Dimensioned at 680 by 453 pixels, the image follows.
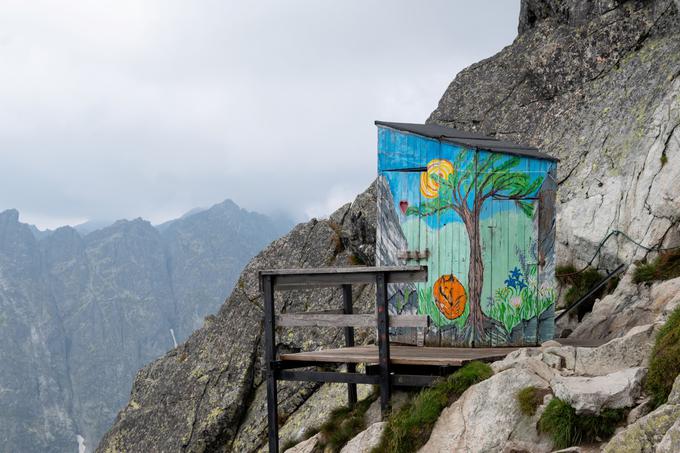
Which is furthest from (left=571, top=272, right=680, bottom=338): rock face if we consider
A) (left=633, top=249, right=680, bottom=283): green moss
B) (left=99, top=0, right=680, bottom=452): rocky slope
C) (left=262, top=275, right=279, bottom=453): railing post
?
(left=262, top=275, right=279, bottom=453): railing post

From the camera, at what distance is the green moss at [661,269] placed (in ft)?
51.4

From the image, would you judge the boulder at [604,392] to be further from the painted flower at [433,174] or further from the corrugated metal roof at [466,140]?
the painted flower at [433,174]

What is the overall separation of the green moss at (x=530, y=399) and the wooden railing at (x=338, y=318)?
2.21 metres

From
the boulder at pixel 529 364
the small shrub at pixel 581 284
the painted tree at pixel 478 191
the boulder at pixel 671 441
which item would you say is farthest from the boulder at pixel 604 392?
the small shrub at pixel 581 284

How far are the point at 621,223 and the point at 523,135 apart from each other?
256 inches

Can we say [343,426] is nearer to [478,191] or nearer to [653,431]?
[478,191]

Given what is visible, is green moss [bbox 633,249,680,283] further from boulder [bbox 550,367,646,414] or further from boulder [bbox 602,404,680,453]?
boulder [bbox 602,404,680,453]

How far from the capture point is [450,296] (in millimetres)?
14359

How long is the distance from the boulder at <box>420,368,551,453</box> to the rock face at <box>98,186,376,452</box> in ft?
27.7

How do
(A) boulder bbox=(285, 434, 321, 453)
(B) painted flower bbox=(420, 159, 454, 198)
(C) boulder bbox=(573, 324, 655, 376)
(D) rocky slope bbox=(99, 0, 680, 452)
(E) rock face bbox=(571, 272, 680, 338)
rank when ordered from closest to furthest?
1. (C) boulder bbox=(573, 324, 655, 376)
2. (A) boulder bbox=(285, 434, 321, 453)
3. (E) rock face bbox=(571, 272, 680, 338)
4. (B) painted flower bbox=(420, 159, 454, 198)
5. (D) rocky slope bbox=(99, 0, 680, 452)

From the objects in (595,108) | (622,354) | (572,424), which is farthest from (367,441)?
(595,108)

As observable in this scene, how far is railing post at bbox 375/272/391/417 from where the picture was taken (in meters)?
12.0

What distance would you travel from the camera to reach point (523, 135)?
2456cm

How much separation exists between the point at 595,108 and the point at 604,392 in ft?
51.8
